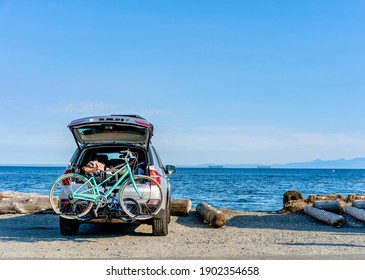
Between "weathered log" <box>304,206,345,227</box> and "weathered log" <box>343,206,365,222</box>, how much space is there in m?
0.50

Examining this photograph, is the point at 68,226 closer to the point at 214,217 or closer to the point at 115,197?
the point at 115,197

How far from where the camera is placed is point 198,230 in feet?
39.2

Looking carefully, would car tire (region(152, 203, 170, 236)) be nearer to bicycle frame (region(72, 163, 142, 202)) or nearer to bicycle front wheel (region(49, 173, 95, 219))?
bicycle frame (region(72, 163, 142, 202))

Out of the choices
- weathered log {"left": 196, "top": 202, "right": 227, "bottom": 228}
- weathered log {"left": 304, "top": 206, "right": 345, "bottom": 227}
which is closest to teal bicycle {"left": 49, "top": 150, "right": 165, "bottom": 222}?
weathered log {"left": 196, "top": 202, "right": 227, "bottom": 228}

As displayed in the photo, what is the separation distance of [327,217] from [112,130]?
20.9 ft

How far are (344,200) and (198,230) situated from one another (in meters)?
7.28

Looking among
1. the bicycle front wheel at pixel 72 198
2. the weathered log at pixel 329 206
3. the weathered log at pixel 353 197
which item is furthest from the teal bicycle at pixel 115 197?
the weathered log at pixel 353 197

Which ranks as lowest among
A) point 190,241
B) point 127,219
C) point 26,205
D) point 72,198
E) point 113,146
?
point 190,241

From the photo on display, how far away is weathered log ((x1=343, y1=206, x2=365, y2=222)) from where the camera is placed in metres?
12.8

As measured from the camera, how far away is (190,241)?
10.0 metres

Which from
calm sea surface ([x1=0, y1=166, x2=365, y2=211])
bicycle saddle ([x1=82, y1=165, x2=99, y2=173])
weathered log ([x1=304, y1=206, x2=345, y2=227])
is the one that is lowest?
calm sea surface ([x1=0, y1=166, x2=365, y2=211])

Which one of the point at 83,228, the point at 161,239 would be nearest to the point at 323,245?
the point at 161,239

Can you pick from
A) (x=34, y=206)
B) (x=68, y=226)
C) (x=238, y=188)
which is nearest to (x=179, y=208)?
(x=34, y=206)
